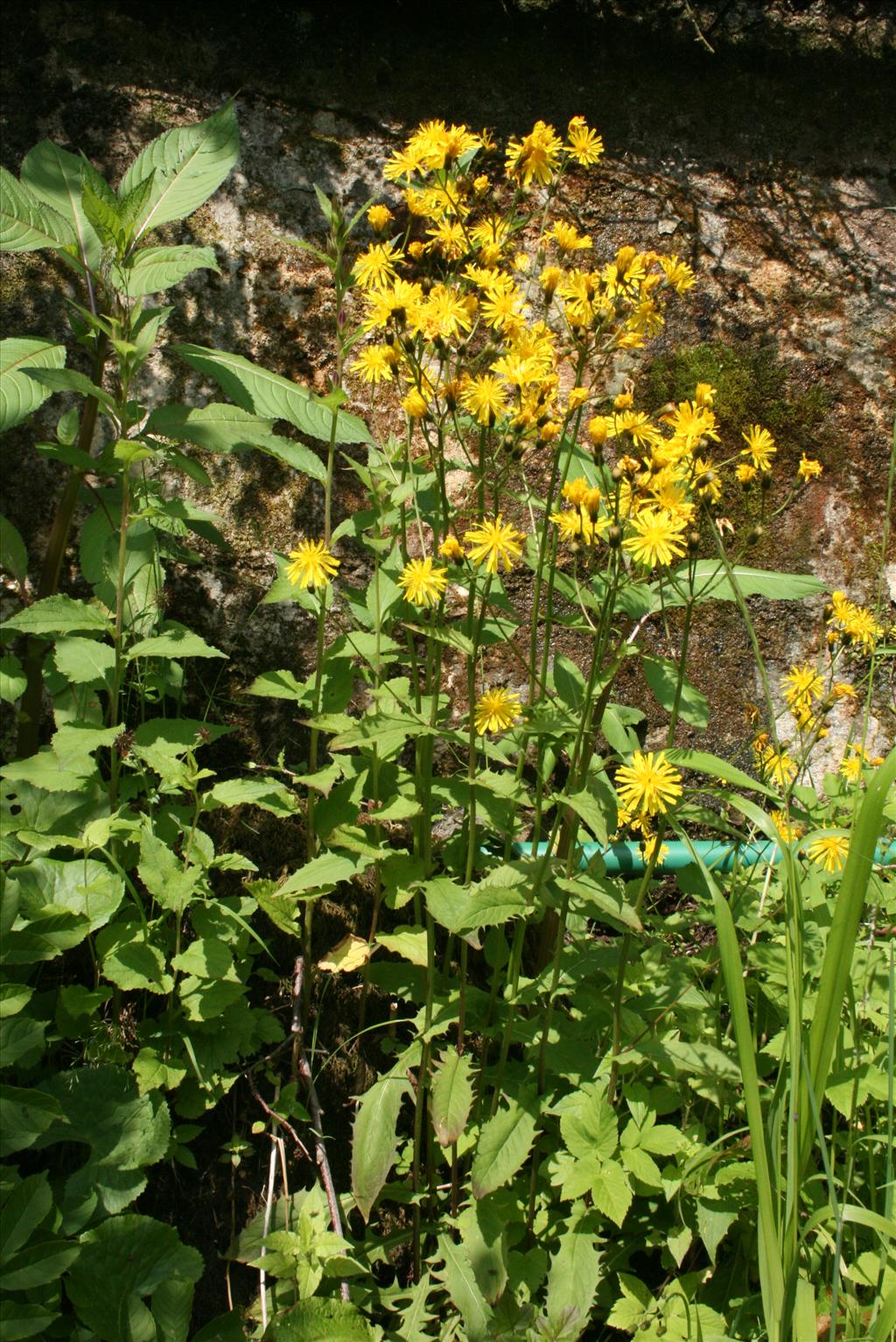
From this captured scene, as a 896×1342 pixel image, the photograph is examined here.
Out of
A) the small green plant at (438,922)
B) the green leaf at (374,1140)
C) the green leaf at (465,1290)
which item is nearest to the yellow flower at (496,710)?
the small green plant at (438,922)

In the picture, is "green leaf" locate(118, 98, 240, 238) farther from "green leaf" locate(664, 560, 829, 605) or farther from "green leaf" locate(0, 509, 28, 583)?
"green leaf" locate(664, 560, 829, 605)

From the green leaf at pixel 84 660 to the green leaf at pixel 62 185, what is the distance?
78 cm

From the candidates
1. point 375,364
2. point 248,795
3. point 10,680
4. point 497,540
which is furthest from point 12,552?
point 497,540

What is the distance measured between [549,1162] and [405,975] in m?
0.43

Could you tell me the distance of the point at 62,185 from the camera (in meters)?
2.20

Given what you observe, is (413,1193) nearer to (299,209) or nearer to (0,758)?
(0,758)

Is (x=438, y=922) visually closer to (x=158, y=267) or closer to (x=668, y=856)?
(x=668, y=856)

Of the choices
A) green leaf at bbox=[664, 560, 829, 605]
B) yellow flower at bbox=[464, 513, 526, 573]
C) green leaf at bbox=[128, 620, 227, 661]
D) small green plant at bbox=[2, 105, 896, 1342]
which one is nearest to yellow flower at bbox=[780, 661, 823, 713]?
small green plant at bbox=[2, 105, 896, 1342]

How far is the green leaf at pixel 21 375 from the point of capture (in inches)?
74.7

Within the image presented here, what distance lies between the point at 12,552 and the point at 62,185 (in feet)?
2.54

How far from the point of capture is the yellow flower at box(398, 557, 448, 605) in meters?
1.79

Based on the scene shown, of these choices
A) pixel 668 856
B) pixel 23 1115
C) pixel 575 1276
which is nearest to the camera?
pixel 23 1115

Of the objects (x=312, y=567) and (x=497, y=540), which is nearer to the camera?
(x=497, y=540)

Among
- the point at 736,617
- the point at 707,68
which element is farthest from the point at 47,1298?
the point at 707,68
